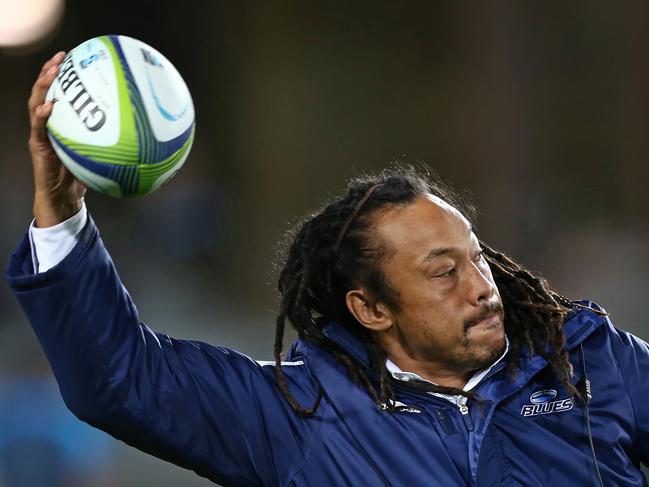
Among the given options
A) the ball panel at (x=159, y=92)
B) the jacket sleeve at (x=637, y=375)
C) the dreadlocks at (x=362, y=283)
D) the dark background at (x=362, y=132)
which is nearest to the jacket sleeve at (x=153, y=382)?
the dreadlocks at (x=362, y=283)

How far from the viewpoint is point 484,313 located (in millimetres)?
2215

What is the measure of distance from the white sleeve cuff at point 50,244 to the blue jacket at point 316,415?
24mm

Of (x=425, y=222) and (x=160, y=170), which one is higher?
(x=425, y=222)

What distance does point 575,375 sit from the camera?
2.24 meters

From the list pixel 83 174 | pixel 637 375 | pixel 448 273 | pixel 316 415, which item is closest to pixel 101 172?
pixel 83 174

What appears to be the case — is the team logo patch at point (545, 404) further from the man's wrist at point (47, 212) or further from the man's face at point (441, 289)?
the man's wrist at point (47, 212)

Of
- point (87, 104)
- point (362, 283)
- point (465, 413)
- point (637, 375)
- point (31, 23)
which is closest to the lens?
point (87, 104)

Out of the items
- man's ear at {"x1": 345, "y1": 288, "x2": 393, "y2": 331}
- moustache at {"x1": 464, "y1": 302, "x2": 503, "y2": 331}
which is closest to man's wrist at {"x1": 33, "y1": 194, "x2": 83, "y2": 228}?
man's ear at {"x1": 345, "y1": 288, "x2": 393, "y2": 331}

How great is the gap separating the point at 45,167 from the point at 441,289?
32.8 inches

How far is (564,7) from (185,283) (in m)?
2.45

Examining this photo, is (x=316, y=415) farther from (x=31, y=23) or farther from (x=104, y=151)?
(x=31, y=23)

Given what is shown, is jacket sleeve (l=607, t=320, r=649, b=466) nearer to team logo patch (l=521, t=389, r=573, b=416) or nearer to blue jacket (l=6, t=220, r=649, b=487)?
blue jacket (l=6, t=220, r=649, b=487)

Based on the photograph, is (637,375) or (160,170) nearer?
(160,170)

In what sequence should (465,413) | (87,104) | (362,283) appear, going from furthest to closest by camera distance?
(362,283)
(465,413)
(87,104)
